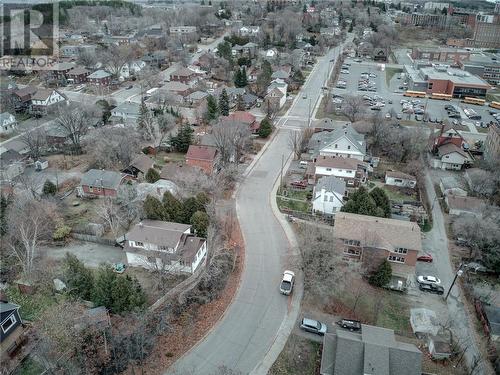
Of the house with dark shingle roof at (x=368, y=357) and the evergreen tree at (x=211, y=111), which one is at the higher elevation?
the evergreen tree at (x=211, y=111)

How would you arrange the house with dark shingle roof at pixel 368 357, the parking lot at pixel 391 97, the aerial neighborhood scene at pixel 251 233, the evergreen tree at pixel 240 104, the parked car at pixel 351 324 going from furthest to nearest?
the evergreen tree at pixel 240 104 < the parking lot at pixel 391 97 < the parked car at pixel 351 324 < the aerial neighborhood scene at pixel 251 233 < the house with dark shingle roof at pixel 368 357

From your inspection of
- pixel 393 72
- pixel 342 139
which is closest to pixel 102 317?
pixel 342 139

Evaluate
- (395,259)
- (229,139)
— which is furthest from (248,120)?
(395,259)

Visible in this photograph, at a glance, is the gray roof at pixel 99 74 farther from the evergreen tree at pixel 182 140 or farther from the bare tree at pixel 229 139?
the bare tree at pixel 229 139

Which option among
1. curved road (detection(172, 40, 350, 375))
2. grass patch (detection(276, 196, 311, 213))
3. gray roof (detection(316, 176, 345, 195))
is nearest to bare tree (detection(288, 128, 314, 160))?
curved road (detection(172, 40, 350, 375))

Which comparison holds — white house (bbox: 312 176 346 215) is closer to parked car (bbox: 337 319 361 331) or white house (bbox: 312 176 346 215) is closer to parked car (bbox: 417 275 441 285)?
parked car (bbox: 417 275 441 285)

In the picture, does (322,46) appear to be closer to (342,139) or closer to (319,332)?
(342,139)

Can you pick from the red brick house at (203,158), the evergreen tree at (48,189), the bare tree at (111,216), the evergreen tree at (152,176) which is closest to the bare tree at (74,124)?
the evergreen tree at (48,189)
